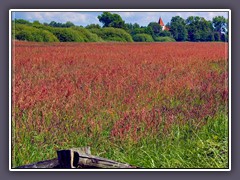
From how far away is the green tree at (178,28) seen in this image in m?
5.56

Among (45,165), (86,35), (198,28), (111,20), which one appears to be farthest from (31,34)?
(198,28)

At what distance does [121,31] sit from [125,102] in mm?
507

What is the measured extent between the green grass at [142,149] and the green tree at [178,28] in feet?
2.19

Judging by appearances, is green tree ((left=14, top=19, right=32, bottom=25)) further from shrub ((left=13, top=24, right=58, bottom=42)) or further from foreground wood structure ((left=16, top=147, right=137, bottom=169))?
foreground wood structure ((left=16, top=147, right=137, bottom=169))

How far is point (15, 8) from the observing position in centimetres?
547

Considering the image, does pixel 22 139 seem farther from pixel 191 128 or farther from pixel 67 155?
pixel 191 128

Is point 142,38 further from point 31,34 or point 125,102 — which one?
point 31,34

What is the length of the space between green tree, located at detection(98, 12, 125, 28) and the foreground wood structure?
2.93 feet

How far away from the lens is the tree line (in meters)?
5.53

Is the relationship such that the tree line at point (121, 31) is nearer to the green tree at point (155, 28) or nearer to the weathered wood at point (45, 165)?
the green tree at point (155, 28)

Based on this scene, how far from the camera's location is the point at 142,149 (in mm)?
5465

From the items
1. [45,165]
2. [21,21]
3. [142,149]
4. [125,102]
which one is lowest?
[45,165]

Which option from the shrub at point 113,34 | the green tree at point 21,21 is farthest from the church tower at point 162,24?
the green tree at point 21,21
